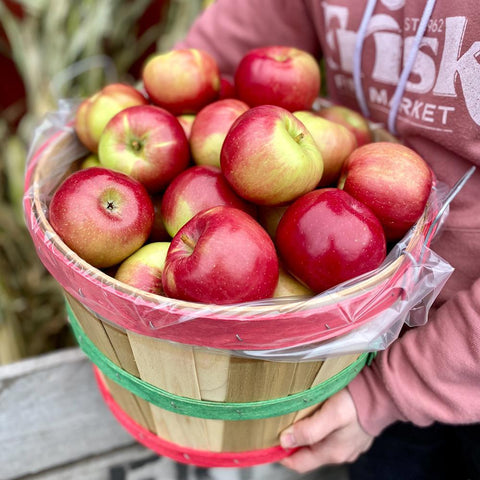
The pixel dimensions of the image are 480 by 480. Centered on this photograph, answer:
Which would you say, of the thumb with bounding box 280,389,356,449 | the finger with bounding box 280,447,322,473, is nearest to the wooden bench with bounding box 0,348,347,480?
the finger with bounding box 280,447,322,473

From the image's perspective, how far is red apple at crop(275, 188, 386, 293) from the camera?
0.73 meters

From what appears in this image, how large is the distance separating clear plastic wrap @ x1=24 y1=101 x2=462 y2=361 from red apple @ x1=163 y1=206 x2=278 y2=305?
0.03m

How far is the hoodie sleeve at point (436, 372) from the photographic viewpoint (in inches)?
32.9

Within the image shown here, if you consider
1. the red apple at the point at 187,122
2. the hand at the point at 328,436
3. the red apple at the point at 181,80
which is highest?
the red apple at the point at 181,80

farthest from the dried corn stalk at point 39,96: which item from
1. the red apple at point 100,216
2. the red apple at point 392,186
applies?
the red apple at point 392,186

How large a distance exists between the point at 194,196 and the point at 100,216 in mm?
157

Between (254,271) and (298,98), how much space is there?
470 mm

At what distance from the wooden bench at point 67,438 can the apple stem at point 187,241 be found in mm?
695

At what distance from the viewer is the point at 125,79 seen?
217 centimetres

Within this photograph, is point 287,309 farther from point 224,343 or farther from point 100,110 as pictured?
point 100,110

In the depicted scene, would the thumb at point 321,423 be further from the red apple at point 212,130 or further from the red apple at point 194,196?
the red apple at point 212,130

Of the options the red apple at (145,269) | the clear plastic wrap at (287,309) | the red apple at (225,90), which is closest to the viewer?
the clear plastic wrap at (287,309)

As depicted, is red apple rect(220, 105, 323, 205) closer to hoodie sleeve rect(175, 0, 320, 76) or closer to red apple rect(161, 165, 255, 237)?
red apple rect(161, 165, 255, 237)

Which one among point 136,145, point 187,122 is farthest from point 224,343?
point 187,122
